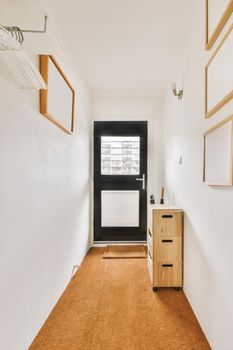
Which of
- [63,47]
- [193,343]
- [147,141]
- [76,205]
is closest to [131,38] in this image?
[63,47]

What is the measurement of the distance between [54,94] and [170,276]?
2.03 m

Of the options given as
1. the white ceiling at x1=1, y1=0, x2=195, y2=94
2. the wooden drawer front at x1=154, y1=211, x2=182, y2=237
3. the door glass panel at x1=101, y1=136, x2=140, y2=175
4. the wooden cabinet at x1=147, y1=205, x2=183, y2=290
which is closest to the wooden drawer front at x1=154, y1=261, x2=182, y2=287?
the wooden cabinet at x1=147, y1=205, x2=183, y2=290

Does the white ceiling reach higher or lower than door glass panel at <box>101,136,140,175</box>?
higher

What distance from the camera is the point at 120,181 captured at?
3.52 meters

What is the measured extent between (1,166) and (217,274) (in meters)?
1.39

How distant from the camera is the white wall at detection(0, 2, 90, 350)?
1160 millimetres

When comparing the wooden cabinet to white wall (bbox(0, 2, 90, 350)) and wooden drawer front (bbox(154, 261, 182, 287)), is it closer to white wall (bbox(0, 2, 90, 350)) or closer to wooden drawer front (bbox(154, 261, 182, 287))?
wooden drawer front (bbox(154, 261, 182, 287))

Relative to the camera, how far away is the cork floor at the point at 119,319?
4.82 ft

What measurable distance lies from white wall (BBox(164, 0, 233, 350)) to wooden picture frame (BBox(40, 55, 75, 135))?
1149mm

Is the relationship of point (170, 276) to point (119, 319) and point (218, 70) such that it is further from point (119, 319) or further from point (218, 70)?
point (218, 70)

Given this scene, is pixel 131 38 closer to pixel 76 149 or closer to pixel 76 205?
pixel 76 149

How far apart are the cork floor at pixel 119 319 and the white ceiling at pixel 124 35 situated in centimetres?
216

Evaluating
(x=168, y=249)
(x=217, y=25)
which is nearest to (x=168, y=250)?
(x=168, y=249)

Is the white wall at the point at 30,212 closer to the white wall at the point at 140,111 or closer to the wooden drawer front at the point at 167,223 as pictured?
the wooden drawer front at the point at 167,223
